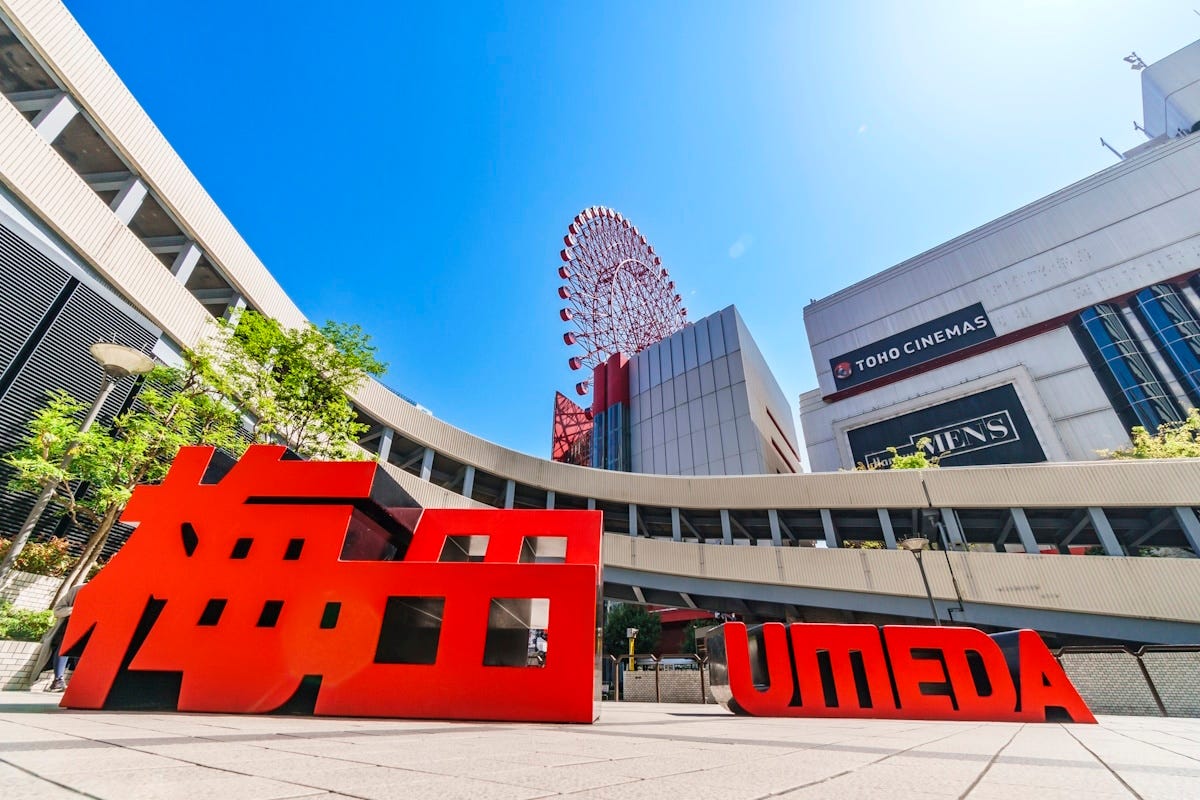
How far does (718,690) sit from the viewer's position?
8773mm

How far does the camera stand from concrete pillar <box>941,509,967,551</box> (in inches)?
803

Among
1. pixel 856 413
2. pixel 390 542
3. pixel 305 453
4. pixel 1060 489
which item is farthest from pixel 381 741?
pixel 856 413

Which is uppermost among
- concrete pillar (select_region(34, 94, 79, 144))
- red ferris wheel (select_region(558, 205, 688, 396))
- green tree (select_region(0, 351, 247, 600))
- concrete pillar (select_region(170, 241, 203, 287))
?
red ferris wheel (select_region(558, 205, 688, 396))

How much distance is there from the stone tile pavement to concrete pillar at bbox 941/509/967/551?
19.9 m

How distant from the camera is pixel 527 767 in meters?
2.18

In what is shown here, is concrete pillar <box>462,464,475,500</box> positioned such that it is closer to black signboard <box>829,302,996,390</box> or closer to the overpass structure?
the overpass structure

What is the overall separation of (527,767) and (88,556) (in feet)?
43.3

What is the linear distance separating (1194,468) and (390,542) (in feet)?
91.8

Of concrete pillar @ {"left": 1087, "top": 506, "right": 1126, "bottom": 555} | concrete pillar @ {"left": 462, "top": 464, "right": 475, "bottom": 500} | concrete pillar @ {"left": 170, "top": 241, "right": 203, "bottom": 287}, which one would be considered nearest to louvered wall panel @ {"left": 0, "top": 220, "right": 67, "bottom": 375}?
concrete pillar @ {"left": 170, "top": 241, "right": 203, "bottom": 287}

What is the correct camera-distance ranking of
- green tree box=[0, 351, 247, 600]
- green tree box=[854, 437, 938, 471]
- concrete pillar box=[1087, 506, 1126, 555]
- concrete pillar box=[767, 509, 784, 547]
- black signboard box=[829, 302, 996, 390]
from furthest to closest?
black signboard box=[829, 302, 996, 390] < green tree box=[854, 437, 938, 471] < concrete pillar box=[767, 509, 784, 547] < concrete pillar box=[1087, 506, 1126, 555] < green tree box=[0, 351, 247, 600]

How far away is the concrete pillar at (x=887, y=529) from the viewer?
20.5 metres

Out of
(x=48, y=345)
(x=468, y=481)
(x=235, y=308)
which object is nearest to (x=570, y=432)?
(x=468, y=481)

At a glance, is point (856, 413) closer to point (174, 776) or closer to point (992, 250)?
point (992, 250)

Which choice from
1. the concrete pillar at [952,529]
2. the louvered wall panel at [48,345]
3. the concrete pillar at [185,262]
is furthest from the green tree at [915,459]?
the concrete pillar at [185,262]
